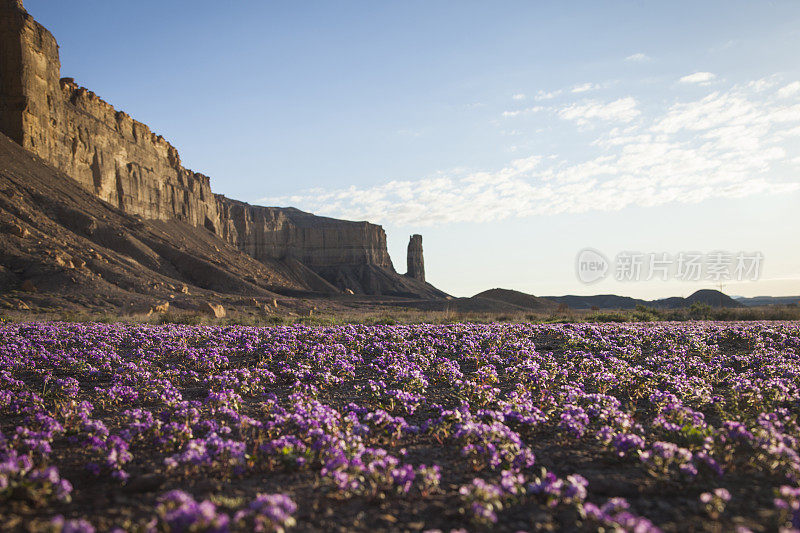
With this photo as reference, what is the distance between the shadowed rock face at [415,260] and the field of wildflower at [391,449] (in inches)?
6029

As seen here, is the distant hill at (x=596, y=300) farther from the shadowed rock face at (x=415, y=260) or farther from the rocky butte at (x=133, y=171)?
the shadowed rock face at (x=415, y=260)

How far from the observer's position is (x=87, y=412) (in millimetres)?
6203

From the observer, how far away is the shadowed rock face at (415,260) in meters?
164

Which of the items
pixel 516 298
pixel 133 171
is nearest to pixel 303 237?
pixel 133 171

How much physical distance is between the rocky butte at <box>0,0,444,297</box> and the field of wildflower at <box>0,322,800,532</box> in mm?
65081

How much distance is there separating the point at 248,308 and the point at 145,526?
138 ft

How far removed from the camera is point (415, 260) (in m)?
165

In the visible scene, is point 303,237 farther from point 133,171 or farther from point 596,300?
point 596,300

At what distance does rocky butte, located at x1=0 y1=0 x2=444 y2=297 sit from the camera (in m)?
56.8

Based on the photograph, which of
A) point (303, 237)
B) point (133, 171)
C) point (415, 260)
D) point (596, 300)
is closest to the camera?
point (133, 171)

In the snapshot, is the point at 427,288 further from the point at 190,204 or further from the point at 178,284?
the point at 178,284

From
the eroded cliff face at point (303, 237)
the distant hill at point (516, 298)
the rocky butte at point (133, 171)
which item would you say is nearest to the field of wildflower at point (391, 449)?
the distant hill at point (516, 298)

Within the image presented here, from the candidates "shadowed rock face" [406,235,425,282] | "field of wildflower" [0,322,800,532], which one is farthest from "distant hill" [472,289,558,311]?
"shadowed rock face" [406,235,425,282]

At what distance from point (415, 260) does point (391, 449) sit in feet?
521
